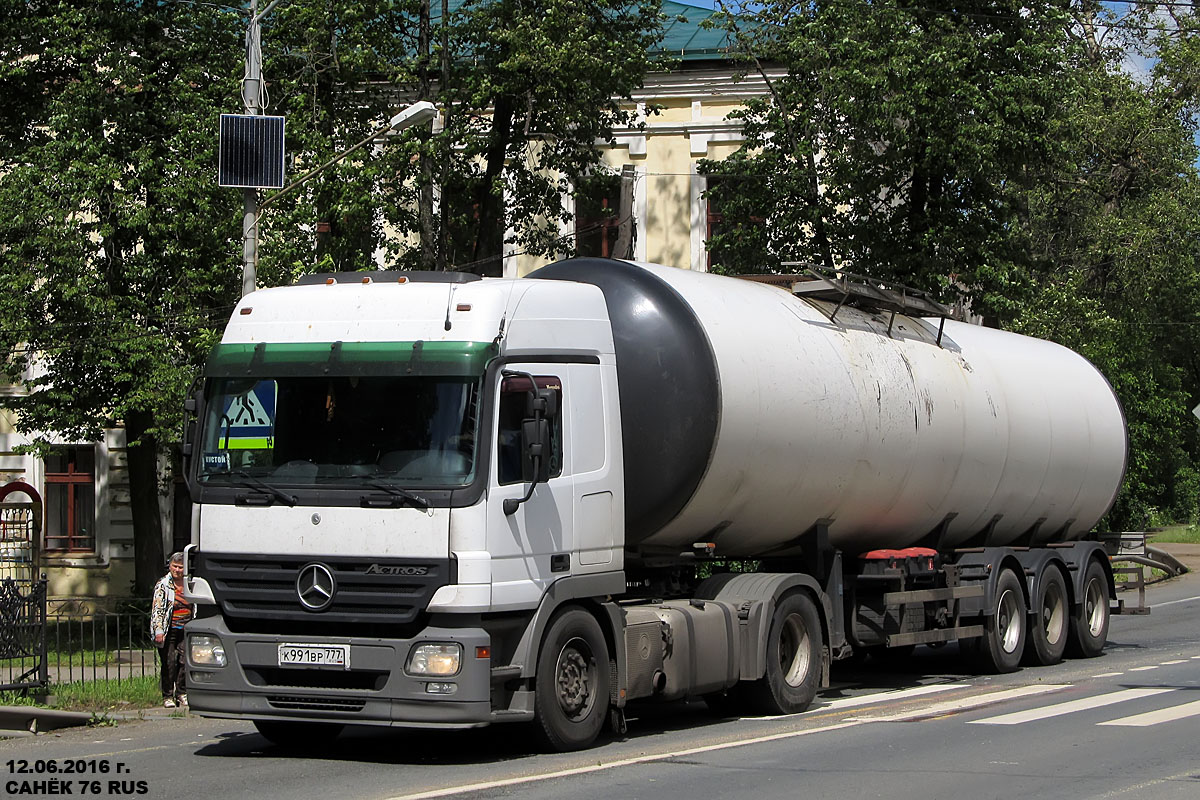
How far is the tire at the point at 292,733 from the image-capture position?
435 inches

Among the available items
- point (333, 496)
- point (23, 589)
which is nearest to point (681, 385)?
point (333, 496)

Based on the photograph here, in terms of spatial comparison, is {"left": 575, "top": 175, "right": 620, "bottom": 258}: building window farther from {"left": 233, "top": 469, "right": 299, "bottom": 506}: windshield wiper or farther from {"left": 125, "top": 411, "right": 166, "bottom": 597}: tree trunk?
{"left": 233, "top": 469, "right": 299, "bottom": 506}: windshield wiper

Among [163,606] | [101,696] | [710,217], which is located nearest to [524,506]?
[163,606]

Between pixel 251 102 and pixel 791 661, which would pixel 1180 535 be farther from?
pixel 251 102

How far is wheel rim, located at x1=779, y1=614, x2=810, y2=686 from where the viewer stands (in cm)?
1320

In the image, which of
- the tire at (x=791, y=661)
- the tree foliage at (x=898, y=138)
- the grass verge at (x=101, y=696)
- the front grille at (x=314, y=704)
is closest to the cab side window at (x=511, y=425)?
the front grille at (x=314, y=704)

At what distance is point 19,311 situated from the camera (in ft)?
73.4

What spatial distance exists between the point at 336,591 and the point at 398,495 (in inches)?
29.9

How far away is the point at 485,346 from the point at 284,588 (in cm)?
209

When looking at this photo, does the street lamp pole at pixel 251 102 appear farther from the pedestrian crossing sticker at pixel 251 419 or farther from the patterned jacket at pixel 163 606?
the pedestrian crossing sticker at pixel 251 419

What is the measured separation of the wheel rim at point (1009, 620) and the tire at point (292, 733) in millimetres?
8358

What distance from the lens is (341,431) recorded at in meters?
10.2

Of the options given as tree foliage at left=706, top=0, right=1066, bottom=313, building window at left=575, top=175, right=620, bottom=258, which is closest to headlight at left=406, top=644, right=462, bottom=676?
tree foliage at left=706, top=0, right=1066, bottom=313

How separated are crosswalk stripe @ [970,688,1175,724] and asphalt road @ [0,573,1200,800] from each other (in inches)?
1.0
